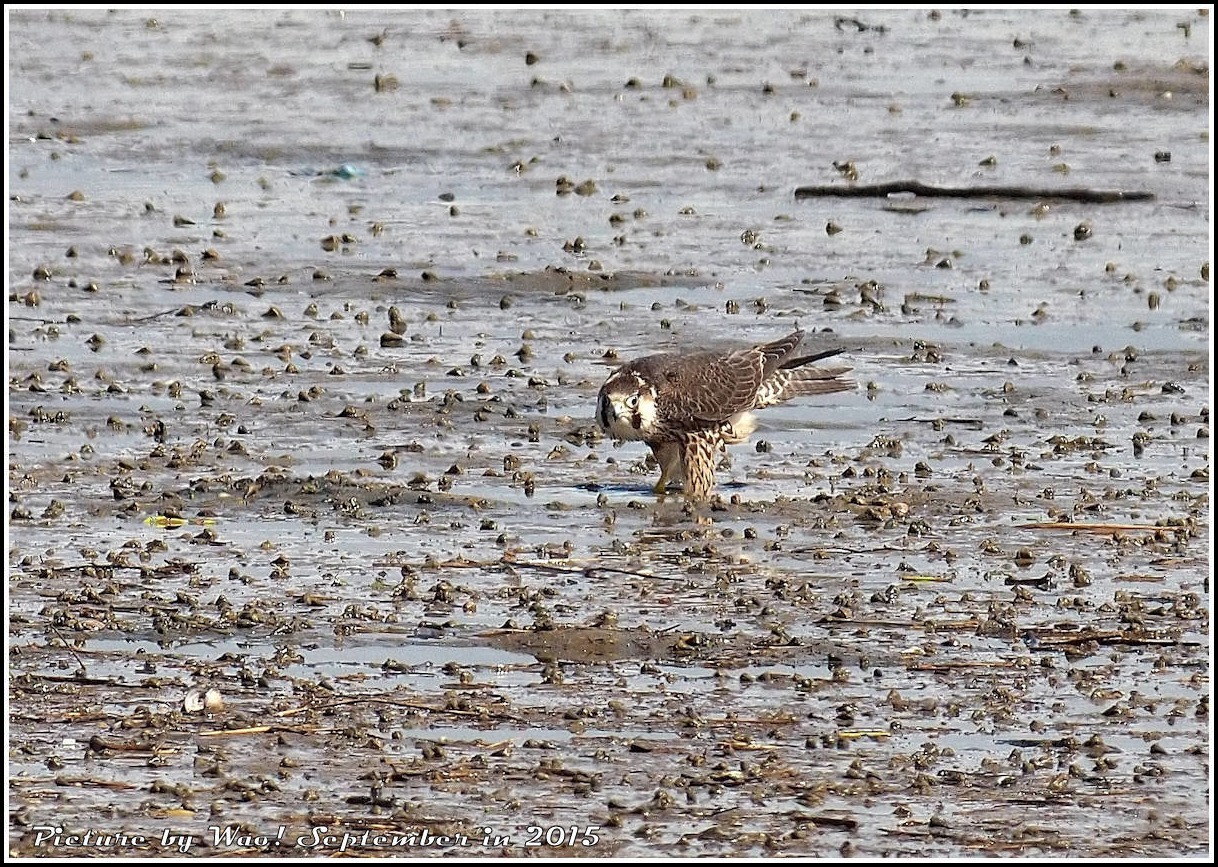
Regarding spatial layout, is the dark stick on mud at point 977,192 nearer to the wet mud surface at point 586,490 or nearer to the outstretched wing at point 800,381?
the wet mud surface at point 586,490

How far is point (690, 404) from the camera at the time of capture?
975cm

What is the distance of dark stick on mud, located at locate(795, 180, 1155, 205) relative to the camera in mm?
15953

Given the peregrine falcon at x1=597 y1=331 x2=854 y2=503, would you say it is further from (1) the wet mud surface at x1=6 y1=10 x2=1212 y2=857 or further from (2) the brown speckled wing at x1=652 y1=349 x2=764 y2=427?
(1) the wet mud surface at x1=6 y1=10 x2=1212 y2=857

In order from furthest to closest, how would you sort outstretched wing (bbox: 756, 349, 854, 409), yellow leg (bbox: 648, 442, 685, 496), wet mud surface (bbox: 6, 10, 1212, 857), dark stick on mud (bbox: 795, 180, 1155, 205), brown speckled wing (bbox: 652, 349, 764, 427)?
dark stick on mud (bbox: 795, 180, 1155, 205) → outstretched wing (bbox: 756, 349, 854, 409) → yellow leg (bbox: 648, 442, 685, 496) → brown speckled wing (bbox: 652, 349, 764, 427) → wet mud surface (bbox: 6, 10, 1212, 857)

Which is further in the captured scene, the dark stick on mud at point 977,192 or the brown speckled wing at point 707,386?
the dark stick on mud at point 977,192

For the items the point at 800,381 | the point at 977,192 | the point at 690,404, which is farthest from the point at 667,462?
the point at 977,192

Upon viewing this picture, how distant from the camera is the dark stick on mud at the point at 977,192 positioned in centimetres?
1595

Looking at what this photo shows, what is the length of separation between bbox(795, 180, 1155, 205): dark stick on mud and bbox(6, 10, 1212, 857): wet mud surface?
0.19 m

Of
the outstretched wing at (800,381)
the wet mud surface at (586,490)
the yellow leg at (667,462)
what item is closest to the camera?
the wet mud surface at (586,490)

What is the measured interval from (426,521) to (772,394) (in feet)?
6.23

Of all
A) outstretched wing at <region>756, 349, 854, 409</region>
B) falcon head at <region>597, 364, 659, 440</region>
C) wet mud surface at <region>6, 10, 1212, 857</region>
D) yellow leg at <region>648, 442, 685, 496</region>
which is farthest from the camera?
outstretched wing at <region>756, 349, 854, 409</region>

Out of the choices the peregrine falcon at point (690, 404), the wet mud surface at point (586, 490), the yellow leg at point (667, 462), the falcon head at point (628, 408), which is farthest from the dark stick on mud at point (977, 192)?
the falcon head at point (628, 408)

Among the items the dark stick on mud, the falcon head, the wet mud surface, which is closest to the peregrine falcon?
the falcon head

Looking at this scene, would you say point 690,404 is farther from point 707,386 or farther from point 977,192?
point 977,192
